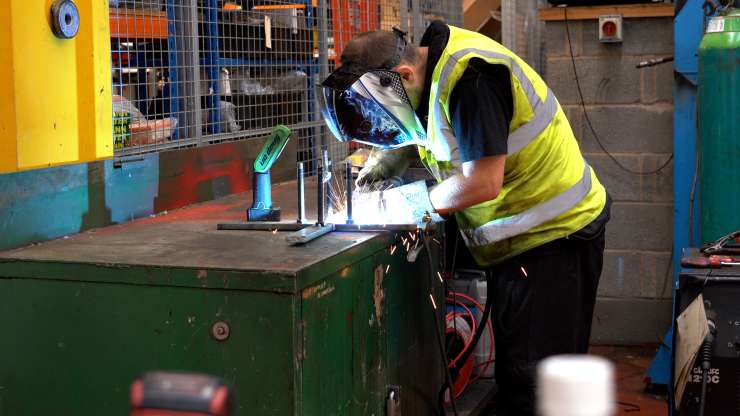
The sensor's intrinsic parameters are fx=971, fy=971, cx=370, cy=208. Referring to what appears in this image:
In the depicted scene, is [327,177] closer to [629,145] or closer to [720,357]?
[720,357]

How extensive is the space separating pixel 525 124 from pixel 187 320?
47.2 inches

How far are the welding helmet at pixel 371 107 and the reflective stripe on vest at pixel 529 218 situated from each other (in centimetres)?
35

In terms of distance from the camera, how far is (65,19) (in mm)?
2346

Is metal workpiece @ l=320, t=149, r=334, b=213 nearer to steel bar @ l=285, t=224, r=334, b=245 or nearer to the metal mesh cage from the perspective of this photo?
steel bar @ l=285, t=224, r=334, b=245

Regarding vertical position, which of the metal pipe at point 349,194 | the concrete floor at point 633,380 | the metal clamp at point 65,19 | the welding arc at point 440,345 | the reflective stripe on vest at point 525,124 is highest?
the metal clamp at point 65,19

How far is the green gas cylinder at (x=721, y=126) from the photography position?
148 inches

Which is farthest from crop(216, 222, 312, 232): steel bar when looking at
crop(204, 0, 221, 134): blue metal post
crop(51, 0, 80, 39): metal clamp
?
crop(204, 0, 221, 134): blue metal post

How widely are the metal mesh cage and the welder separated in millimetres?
649

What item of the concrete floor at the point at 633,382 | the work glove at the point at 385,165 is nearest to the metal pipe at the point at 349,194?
the work glove at the point at 385,165

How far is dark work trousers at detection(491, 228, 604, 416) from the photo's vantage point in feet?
9.55

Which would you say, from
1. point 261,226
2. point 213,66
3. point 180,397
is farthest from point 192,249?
point 180,397

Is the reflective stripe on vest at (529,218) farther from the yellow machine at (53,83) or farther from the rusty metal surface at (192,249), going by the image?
the yellow machine at (53,83)

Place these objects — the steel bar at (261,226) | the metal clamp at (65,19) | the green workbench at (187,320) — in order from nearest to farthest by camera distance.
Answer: the green workbench at (187,320)
the metal clamp at (65,19)
the steel bar at (261,226)

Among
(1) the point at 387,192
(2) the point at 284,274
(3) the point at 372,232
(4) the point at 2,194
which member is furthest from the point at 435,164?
(4) the point at 2,194
